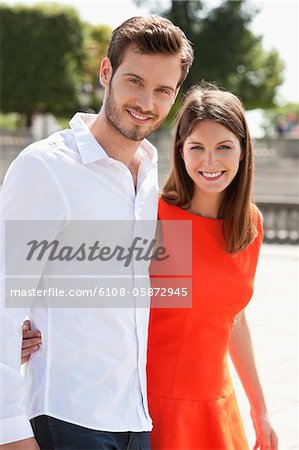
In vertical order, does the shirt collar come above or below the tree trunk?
below

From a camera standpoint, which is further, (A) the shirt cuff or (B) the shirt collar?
(B) the shirt collar

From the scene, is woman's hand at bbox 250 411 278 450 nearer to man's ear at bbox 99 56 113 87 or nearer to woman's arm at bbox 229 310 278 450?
woman's arm at bbox 229 310 278 450

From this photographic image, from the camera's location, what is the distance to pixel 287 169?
25766mm

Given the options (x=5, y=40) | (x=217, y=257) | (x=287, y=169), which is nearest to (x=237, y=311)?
(x=217, y=257)

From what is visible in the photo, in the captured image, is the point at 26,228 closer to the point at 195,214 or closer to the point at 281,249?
the point at 195,214

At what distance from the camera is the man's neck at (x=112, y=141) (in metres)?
2.46

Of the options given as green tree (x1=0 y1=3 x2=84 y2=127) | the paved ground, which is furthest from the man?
green tree (x1=0 y1=3 x2=84 y2=127)

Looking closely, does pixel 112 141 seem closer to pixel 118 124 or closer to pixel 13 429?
pixel 118 124

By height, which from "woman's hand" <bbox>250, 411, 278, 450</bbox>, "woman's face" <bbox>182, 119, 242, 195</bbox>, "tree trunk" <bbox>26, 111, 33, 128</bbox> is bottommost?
"woman's hand" <bbox>250, 411, 278, 450</bbox>

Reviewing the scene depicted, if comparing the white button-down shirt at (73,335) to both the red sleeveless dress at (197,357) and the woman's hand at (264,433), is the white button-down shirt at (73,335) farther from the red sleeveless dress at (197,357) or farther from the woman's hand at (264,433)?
the woman's hand at (264,433)

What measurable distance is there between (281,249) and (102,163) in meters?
12.6

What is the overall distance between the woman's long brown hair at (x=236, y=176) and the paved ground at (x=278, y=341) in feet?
7.55

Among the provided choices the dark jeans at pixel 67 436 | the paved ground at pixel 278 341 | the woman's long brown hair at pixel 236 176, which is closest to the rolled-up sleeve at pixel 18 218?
the dark jeans at pixel 67 436

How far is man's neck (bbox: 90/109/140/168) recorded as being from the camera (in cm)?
246
